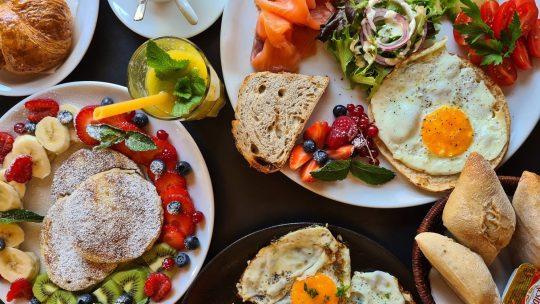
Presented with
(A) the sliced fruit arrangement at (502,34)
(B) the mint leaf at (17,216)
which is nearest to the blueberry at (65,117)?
(B) the mint leaf at (17,216)

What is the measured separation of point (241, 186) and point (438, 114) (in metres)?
1.15

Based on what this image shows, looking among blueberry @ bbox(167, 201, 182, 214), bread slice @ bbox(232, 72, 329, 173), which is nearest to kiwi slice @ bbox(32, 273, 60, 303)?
blueberry @ bbox(167, 201, 182, 214)

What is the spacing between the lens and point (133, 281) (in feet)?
10.5

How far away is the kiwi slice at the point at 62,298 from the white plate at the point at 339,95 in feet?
4.44

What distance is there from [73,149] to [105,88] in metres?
0.41

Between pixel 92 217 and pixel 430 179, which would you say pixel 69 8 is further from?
pixel 430 179

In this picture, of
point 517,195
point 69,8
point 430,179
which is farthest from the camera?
point 69,8

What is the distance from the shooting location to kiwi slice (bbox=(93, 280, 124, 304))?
321 cm

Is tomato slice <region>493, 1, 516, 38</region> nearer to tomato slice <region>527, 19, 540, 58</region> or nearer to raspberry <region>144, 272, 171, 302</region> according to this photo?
tomato slice <region>527, 19, 540, 58</region>

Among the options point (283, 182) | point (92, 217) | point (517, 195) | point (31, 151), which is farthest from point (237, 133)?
point (517, 195)

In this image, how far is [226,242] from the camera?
11.0 feet

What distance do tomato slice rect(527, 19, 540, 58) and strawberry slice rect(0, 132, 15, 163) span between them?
2.84 m

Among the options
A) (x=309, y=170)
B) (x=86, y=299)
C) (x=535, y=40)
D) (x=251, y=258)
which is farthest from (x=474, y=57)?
(x=86, y=299)

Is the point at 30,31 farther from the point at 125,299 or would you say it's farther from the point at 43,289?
the point at 125,299
